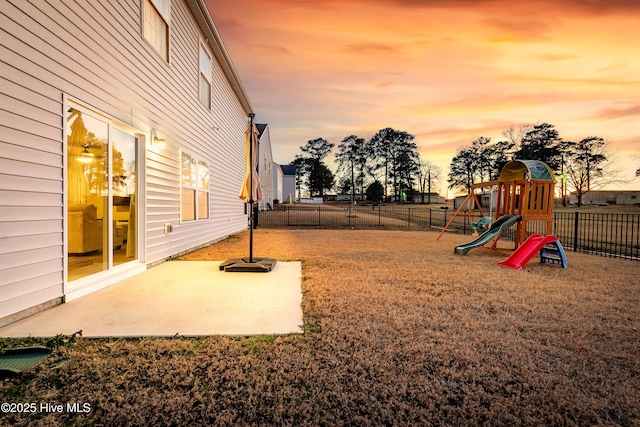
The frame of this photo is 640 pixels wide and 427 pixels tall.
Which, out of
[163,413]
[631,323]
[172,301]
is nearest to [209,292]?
[172,301]

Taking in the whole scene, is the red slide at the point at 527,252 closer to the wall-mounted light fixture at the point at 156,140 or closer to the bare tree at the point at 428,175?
the wall-mounted light fixture at the point at 156,140

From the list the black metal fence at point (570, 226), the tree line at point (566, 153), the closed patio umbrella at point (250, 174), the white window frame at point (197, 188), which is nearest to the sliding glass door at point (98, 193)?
the white window frame at point (197, 188)

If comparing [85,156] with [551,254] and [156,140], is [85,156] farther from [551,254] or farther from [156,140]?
[551,254]

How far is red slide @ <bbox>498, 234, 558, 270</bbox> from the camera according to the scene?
225 inches

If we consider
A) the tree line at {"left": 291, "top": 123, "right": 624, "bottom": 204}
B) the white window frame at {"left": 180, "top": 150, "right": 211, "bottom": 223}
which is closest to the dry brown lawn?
the white window frame at {"left": 180, "top": 150, "right": 211, "bottom": 223}

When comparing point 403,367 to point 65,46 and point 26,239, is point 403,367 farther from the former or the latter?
point 65,46

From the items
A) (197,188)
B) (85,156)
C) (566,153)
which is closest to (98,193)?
(85,156)

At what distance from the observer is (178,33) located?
635 centimetres

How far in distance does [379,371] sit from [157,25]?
687 centimetres

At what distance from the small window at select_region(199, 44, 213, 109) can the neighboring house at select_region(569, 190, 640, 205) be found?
213 ft

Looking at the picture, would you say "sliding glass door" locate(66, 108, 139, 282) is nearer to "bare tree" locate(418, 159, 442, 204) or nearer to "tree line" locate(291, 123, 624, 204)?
"tree line" locate(291, 123, 624, 204)

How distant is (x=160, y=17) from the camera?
564 centimetres

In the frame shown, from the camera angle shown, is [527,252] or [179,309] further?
[527,252]

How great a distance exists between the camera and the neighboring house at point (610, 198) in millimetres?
53225
